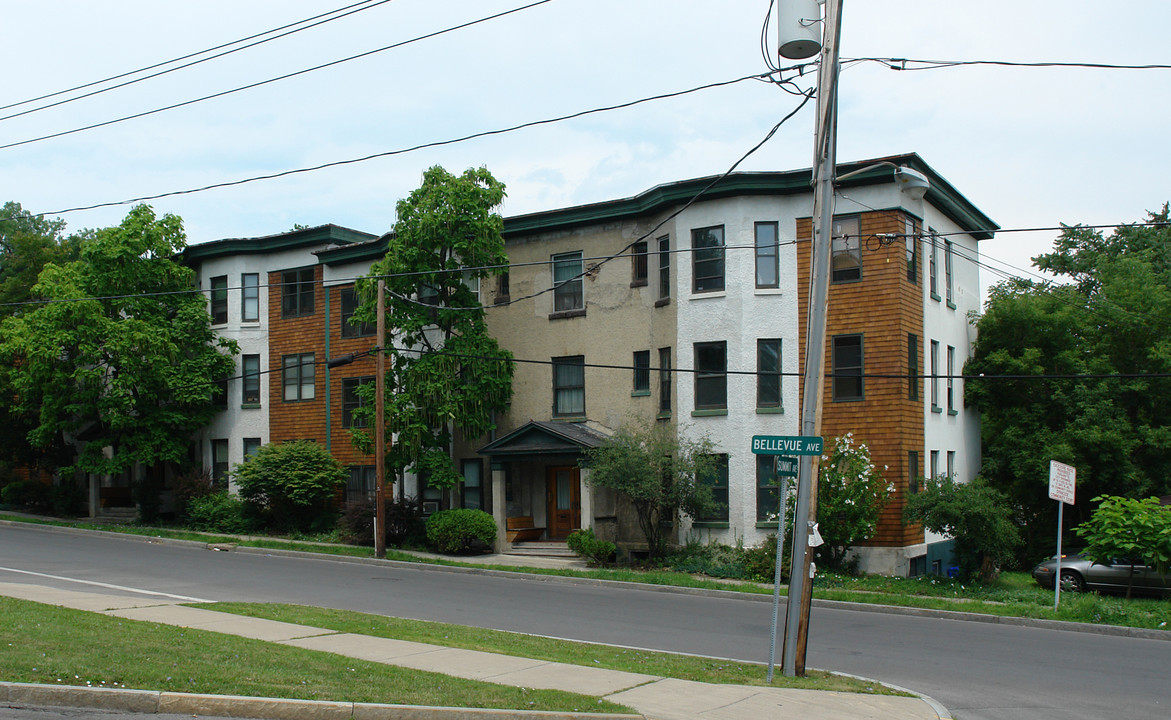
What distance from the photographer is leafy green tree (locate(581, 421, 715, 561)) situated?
24.1 metres

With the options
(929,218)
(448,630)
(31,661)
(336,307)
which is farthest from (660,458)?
(31,661)

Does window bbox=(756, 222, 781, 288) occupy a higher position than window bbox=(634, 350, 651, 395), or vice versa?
window bbox=(756, 222, 781, 288)

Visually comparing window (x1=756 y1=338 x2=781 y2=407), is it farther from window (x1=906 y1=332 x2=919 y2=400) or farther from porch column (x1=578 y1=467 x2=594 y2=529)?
porch column (x1=578 y1=467 x2=594 y2=529)

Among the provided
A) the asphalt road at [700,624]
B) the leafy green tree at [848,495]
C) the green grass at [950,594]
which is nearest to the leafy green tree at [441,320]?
the green grass at [950,594]

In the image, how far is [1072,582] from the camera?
21.9 m

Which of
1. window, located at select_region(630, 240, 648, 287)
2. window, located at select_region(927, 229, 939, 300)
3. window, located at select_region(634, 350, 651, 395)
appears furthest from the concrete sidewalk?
window, located at select_region(927, 229, 939, 300)

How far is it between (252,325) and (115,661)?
2746 centimetres

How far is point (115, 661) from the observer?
9.66m

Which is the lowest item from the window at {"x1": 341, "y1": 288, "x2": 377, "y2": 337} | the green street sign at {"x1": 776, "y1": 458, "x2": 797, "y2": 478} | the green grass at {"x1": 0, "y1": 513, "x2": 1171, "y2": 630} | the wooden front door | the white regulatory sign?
the green grass at {"x1": 0, "y1": 513, "x2": 1171, "y2": 630}

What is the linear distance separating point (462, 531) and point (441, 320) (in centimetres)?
622

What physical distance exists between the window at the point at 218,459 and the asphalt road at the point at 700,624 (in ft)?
31.7

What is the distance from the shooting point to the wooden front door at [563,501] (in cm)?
2873

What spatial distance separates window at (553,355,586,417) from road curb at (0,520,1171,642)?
5854 mm

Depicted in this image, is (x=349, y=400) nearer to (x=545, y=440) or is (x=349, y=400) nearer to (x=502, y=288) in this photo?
(x=502, y=288)
